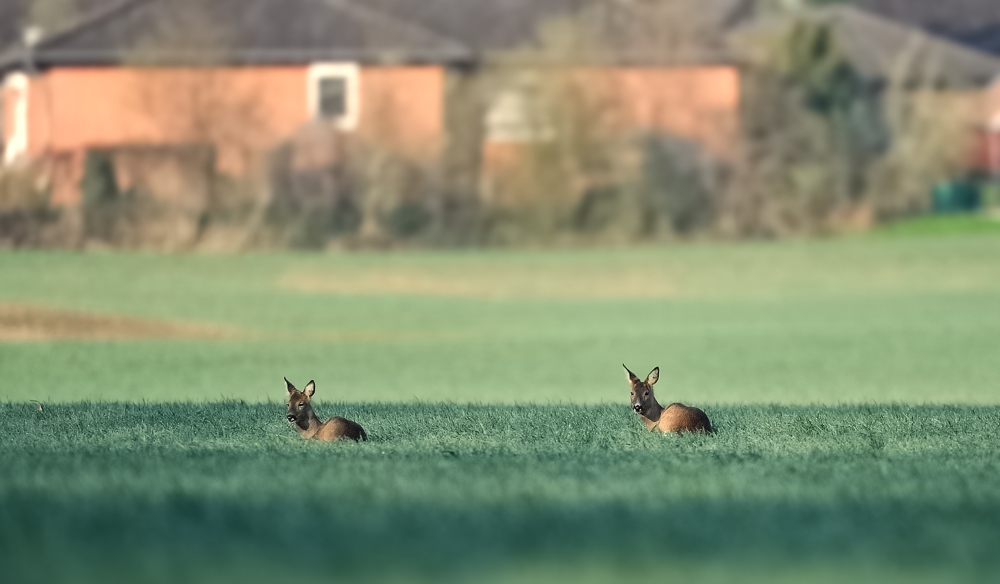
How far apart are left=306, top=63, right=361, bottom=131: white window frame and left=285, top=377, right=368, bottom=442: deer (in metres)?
27.2

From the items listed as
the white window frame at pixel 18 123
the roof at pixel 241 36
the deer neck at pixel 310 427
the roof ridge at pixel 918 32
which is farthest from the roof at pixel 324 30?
the deer neck at pixel 310 427

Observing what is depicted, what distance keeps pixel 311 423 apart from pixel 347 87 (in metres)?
28.4

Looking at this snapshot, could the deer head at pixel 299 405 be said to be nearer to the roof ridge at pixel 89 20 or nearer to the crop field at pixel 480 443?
the crop field at pixel 480 443

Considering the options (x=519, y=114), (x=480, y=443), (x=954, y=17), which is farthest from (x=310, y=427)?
(x=954, y=17)

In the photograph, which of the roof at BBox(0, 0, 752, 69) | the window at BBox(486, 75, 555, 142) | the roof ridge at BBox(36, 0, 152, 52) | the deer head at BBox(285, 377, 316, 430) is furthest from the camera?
the roof ridge at BBox(36, 0, 152, 52)

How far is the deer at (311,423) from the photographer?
9141 millimetres

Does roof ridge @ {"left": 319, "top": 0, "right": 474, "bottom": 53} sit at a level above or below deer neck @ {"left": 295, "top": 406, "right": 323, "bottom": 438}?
above

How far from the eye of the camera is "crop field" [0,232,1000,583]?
5484 mm

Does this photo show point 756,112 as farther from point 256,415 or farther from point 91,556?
point 91,556

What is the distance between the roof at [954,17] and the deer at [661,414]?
39288 mm

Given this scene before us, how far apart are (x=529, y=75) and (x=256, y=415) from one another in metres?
26.2

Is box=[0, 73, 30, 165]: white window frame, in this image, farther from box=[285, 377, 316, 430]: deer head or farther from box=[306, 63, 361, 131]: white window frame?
box=[285, 377, 316, 430]: deer head

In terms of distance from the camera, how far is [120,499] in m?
6.69

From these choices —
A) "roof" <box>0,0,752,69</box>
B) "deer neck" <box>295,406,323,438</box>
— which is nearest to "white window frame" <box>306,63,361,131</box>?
"roof" <box>0,0,752,69</box>
